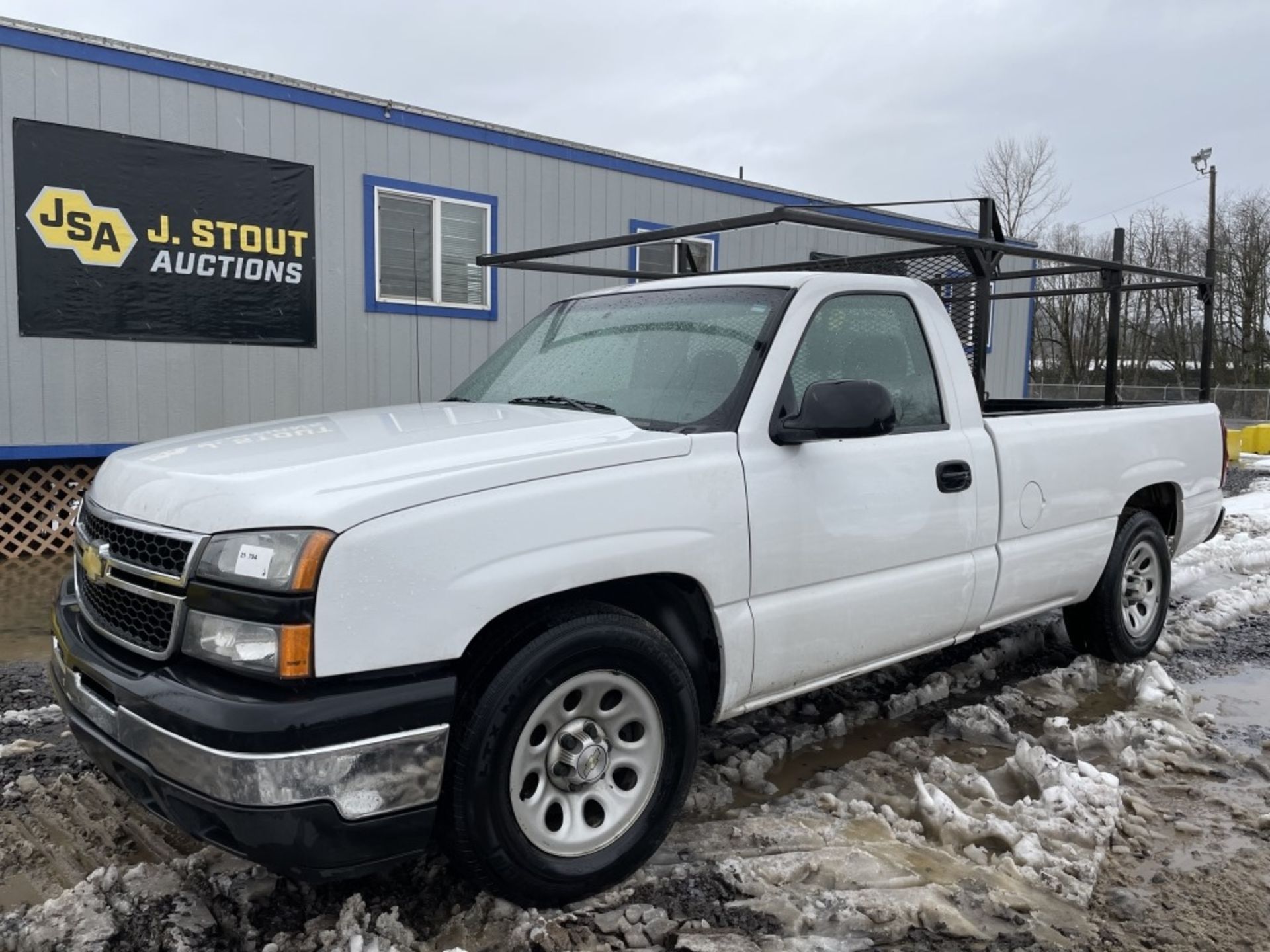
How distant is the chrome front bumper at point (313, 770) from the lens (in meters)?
2.21

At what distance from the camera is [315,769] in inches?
87.7

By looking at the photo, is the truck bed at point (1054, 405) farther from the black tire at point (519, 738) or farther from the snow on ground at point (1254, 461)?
the snow on ground at point (1254, 461)

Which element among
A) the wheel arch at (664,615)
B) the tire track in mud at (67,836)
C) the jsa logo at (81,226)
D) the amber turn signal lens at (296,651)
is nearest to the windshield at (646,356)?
the wheel arch at (664,615)

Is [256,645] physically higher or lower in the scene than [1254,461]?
higher

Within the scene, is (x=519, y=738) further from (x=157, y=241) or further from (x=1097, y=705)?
(x=157, y=241)

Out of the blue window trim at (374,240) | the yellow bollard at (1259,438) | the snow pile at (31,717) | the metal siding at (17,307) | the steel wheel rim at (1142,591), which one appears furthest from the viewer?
the yellow bollard at (1259,438)

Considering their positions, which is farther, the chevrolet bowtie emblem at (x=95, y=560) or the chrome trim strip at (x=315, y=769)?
the chevrolet bowtie emblem at (x=95, y=560)

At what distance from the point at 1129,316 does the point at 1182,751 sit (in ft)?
134

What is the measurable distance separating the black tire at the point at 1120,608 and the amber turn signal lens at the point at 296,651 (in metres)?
4.02

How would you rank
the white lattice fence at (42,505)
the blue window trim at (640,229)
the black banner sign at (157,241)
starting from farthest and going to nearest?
the blue window trim at (640,229) → the white lattice fence at (42,505) → the black banner sign at (157,241)

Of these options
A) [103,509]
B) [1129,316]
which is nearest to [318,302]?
[103,509]

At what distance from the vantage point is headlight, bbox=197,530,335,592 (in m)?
2.24

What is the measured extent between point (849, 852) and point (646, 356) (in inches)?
71.8

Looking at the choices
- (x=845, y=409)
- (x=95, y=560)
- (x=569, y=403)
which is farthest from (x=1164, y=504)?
(x=95, y=560)
